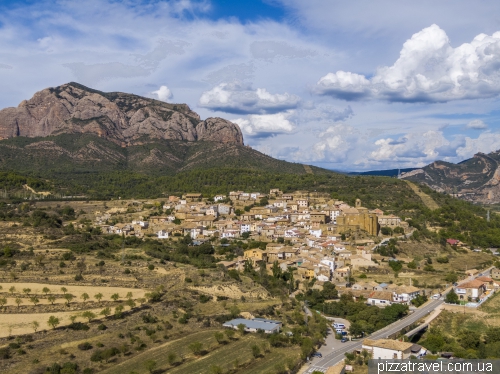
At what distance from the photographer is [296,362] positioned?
22.0m

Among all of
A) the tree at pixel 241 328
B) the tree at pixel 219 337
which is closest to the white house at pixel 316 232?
the tree at pixel 241 328

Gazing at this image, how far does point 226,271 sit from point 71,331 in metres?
13.9

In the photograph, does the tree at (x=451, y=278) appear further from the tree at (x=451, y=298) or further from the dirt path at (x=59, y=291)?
the dirt path at (x=59, y=291)

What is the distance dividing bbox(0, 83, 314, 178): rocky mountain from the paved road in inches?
2707

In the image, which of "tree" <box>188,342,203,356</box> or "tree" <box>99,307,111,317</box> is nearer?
"tree" <box>188,342,203,356</box>

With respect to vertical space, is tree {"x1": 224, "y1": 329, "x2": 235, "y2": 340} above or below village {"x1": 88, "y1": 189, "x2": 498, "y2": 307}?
below

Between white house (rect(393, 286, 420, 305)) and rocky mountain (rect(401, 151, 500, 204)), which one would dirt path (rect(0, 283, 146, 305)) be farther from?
rocky mountain (rect(401, 151, 500, 204))

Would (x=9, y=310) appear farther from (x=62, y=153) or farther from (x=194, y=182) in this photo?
(x=62, y=153)

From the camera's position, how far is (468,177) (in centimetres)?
16375

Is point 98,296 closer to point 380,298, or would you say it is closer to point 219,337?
point 219,337

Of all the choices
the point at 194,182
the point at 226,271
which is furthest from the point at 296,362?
the point at 194,182

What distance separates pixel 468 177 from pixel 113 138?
116386mm

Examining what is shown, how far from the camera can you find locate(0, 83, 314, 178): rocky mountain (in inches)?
3880

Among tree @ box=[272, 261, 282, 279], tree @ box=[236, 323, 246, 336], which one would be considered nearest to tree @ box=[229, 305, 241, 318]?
tree @ box=[236, 323, 246, 336]
